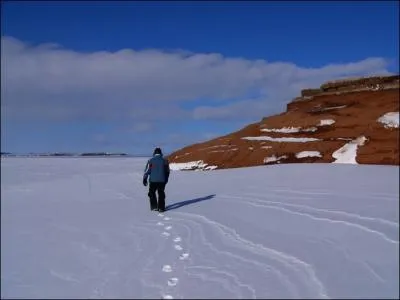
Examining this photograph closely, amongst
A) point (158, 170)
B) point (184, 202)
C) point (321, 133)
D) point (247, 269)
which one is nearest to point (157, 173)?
point (158, 170)

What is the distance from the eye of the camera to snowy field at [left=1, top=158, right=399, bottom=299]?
15.0 ft

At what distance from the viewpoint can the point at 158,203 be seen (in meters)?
9.98

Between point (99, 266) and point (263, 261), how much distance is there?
6.50 feet

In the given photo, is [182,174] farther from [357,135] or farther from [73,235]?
[73,235]

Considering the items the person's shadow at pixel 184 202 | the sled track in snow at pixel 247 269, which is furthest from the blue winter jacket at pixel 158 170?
the sled track in snow at pixel 247 269

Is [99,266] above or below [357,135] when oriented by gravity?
below

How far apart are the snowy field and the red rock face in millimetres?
2932

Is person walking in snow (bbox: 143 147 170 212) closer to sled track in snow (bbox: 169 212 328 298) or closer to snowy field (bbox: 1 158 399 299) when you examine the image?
snowy field (bbox: 1 158 399 299)

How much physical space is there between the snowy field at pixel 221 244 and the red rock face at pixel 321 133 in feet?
9.62

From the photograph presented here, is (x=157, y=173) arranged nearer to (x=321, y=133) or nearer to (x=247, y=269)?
(x=247, y=269)

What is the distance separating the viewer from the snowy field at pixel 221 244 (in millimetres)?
4570

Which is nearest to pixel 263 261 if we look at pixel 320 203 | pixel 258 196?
pixel 320 203

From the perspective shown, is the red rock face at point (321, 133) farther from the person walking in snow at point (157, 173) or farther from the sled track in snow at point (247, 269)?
the sled track in snow at point (247, 269)

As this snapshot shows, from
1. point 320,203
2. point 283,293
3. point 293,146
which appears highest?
point 293,146
